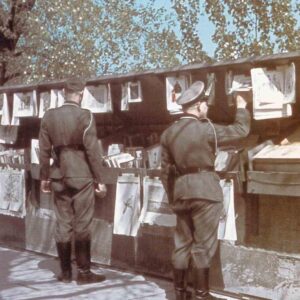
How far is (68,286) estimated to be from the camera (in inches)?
274

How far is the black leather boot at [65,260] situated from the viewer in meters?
7.09

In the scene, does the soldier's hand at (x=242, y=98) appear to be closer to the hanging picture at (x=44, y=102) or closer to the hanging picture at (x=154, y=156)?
the hanging picture at (x=154, y=156)

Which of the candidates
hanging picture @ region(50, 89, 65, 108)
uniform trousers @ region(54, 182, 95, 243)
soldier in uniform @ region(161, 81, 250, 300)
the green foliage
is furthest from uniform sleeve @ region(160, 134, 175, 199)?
the green foliage

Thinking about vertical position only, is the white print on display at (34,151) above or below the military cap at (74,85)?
below

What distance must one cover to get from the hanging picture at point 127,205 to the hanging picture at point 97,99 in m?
0.79

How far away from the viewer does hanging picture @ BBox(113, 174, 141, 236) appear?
707 centimetres

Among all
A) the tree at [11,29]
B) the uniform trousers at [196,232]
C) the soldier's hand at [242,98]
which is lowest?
the uniform trousers at [196,232]

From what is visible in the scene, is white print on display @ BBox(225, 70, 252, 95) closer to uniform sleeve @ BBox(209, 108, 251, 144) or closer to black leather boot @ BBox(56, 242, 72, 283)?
uniform sleeve @ BBox(209, 108, 251, 144)

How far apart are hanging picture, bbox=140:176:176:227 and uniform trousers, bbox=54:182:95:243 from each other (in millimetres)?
529

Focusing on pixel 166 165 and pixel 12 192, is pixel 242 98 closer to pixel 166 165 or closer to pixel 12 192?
pixel 166 165

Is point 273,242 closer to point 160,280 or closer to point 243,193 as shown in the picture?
point 243,193

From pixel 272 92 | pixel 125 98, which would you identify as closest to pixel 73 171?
pixel 125 98

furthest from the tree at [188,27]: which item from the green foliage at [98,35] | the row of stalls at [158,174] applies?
the row of stalls at [158,174]

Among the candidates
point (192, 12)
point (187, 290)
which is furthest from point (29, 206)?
point (192, 12)
